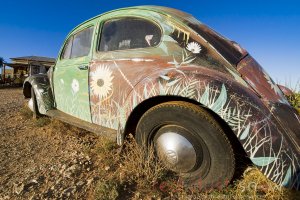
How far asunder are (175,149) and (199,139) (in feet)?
0.86

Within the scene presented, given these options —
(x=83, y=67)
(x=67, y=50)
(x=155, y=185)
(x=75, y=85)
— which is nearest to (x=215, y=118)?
(x=155, y=185)

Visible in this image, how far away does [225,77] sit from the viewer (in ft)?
6.96

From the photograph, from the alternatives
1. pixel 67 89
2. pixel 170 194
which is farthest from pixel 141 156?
pixel 67 89

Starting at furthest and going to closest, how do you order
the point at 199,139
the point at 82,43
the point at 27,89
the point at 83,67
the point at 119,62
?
the point at 27,89 < the point at 82,43 < the point at 83,67 < the point at 119,62 < the point at 199,139

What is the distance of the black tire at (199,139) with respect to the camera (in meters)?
2.03

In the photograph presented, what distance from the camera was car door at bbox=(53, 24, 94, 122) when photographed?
3.31 metres

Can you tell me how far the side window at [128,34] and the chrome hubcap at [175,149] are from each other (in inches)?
40.1

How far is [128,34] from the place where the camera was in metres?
2.98

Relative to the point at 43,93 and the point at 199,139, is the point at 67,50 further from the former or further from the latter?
the point at 199,139

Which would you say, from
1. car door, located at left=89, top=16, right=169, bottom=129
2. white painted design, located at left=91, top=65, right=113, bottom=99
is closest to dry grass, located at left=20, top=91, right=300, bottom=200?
car door, located at left=89, top=16, right=169, bottom=129

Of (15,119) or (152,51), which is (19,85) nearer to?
(15,119)

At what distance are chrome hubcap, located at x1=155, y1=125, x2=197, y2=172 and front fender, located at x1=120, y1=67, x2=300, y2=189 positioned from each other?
1.22ft

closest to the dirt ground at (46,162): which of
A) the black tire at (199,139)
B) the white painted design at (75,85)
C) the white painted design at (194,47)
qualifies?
the white painted design at (75,85)

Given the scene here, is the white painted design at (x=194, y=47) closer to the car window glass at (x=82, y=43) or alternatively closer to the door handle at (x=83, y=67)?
the door handle at (x=83, y=67)
